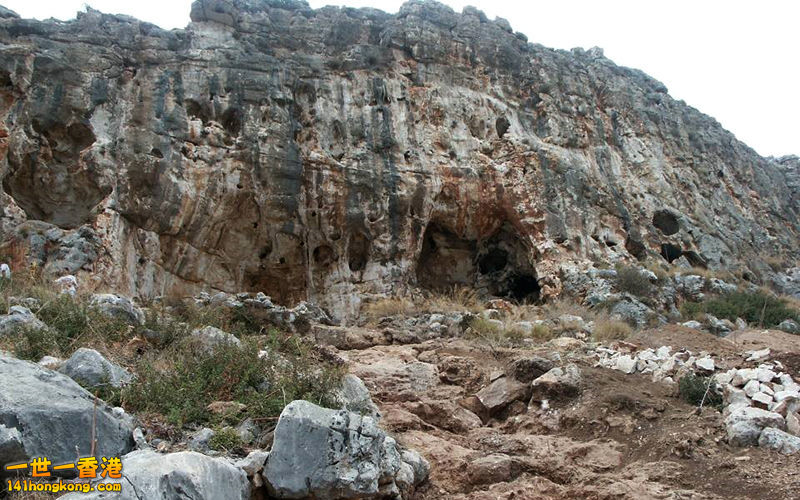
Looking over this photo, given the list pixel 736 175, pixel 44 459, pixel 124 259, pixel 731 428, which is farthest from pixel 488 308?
pixel 736 175

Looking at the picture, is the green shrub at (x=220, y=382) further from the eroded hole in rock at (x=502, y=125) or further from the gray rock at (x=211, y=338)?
the eroded hole in rock at (x=502, y=125)

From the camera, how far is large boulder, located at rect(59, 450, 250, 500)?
388cm

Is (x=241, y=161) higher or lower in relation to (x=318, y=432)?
higher

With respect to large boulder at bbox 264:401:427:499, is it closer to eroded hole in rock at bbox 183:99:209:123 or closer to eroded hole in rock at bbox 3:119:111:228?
eroded hole in rock at bbox 3:119:111:228

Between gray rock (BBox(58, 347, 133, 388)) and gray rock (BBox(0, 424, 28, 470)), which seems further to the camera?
gray rock (BBox(58, 347, 133, 388))

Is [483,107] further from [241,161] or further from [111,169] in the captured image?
[111,169]

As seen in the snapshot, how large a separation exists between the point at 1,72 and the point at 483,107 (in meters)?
10.9

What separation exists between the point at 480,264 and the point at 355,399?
11.1 meters

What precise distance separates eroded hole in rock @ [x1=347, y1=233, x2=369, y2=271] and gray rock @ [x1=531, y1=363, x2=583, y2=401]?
8.17 metres

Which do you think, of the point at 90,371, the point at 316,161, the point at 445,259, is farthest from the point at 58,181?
the point at 90,371

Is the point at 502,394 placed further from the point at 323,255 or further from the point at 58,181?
the point at 58,181

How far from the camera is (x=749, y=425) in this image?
646 centimetres

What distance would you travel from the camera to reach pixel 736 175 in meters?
23.9

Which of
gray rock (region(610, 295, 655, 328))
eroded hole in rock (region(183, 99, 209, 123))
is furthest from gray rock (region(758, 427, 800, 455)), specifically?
eroded hole in rock (region(183, 99, 209, 123))
